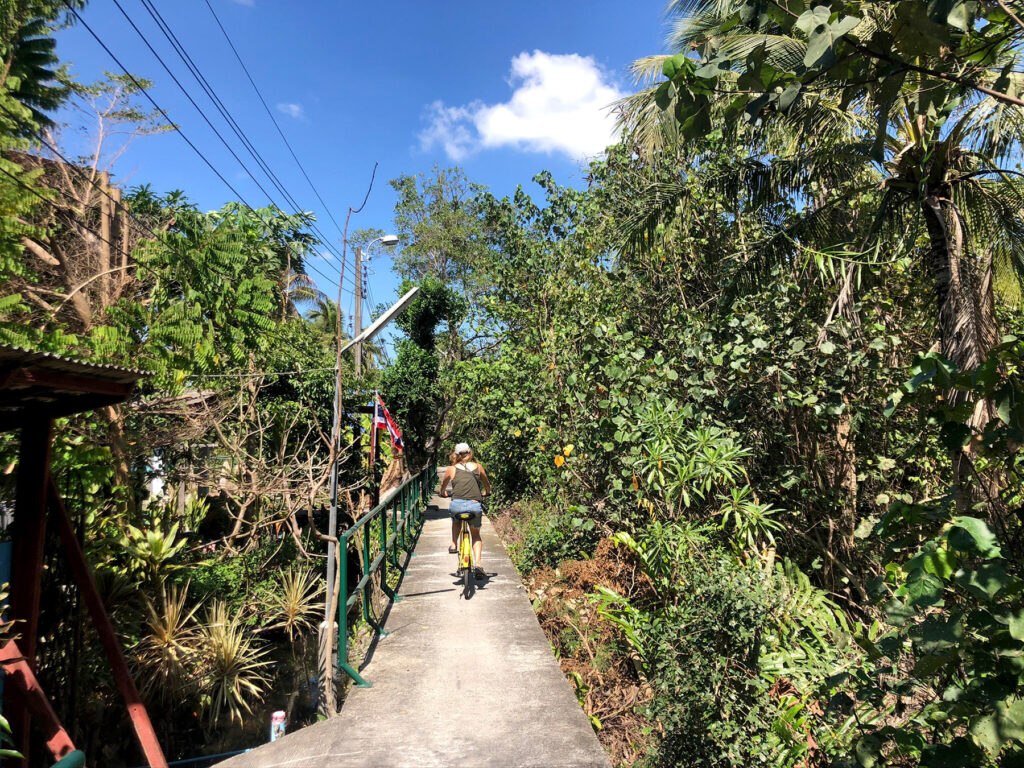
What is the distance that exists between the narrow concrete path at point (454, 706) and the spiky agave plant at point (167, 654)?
2676 millimetres

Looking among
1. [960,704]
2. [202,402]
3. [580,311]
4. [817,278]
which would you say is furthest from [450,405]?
[960,704]

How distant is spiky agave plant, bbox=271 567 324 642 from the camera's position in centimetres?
887

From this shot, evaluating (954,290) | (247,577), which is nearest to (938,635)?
(954,290)

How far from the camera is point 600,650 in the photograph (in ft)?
16.2

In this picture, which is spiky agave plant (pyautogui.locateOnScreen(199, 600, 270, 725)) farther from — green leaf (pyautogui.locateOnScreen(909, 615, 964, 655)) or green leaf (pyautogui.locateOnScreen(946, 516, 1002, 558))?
green leaf (pyautogui.locateOnScreen(946, 516, 1002, 558))

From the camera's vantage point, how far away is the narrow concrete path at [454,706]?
3447mm

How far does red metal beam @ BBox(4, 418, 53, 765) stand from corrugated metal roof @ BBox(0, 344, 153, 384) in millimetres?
704

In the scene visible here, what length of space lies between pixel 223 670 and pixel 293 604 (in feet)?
5.78

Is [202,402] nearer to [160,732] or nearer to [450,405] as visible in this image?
[160,732]

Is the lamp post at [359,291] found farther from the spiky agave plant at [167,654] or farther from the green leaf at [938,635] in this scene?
the green leaf at [938,635]

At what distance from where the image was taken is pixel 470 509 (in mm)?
6852

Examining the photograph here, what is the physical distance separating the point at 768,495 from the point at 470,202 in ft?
64.2

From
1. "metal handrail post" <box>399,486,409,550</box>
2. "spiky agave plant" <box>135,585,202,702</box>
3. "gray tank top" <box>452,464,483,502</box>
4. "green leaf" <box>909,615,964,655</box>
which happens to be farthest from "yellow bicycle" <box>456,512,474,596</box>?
"green leaf" <box>909,615,964,655</box>

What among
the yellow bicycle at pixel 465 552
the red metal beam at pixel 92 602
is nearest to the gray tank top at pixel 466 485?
the yellow bicycle at pixel 465 552
